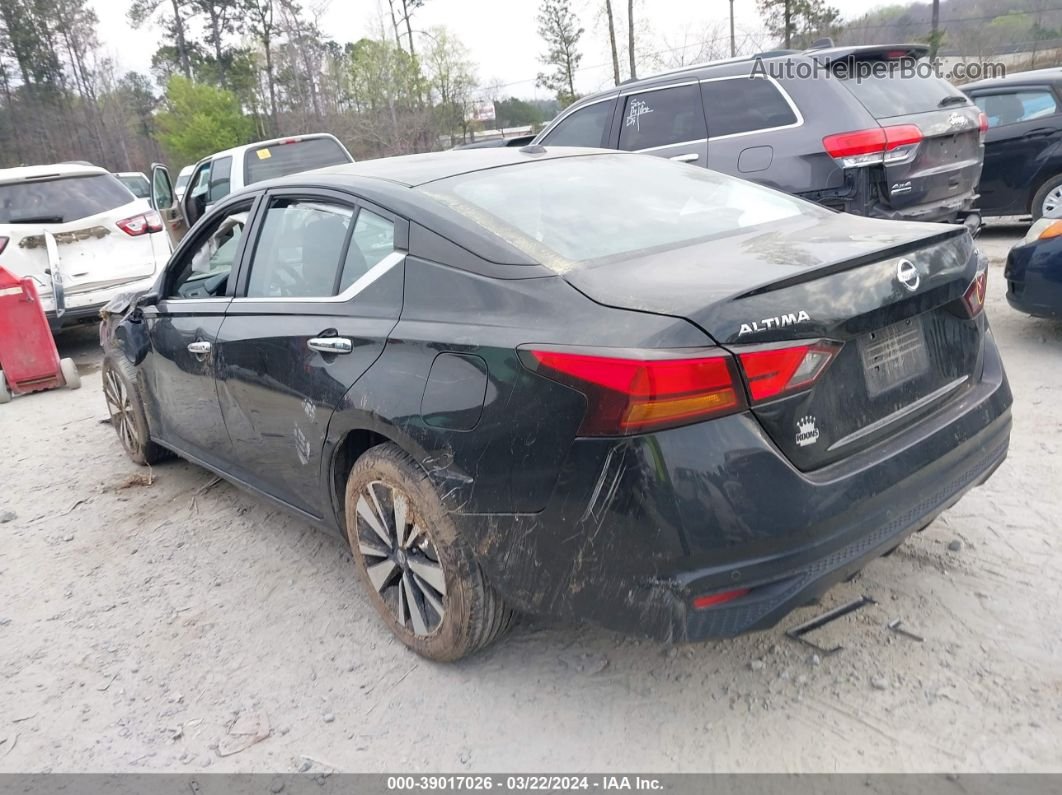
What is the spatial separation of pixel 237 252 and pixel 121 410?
2.06 meters

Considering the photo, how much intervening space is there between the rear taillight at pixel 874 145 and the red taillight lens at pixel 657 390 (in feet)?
14.1

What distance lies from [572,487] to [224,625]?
6.18ft

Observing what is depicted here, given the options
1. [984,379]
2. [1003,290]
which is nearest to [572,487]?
[984,379]

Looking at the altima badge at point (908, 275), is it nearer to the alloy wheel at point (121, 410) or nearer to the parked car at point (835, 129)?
the parked car at point (835, 129)

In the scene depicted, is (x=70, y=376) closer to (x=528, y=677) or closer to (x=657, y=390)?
(x=528, y=677)

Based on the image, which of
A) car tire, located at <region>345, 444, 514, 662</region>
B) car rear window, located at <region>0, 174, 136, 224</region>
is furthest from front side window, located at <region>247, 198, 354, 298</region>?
car rear window, located at <region>0, 174, 136, 224</region>

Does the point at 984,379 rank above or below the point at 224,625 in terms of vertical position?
above

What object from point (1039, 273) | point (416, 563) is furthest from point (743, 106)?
point (416, 563)

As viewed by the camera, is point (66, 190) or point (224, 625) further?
point (66, 190)

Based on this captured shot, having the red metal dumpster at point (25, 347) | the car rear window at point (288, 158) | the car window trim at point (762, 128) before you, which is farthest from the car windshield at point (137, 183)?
the car window trim at point (762, 128)

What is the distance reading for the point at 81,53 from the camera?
151 ft

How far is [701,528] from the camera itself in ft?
6.59

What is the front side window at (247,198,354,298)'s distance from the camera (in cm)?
306
